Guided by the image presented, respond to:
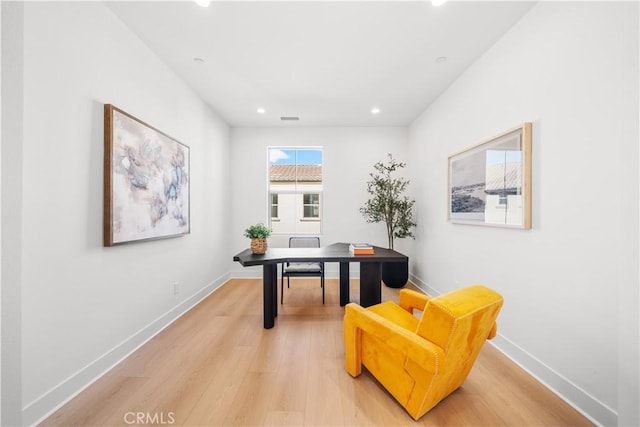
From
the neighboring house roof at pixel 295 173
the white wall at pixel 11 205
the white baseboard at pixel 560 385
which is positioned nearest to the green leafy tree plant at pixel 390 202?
the neighboring house roof at pixel 295 173

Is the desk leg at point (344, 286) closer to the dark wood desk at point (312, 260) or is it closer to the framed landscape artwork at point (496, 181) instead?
the dark wood desk at point (312, 260)

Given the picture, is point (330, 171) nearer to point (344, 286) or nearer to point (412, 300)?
point (344, 286)

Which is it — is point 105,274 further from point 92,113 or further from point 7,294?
point 92,113

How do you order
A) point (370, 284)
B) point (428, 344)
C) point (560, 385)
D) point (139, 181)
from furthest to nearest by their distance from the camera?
point (370, 284)
point (139, 181)
point (560, 385)
point (428, 344)

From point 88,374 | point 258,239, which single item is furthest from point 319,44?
point 88,374

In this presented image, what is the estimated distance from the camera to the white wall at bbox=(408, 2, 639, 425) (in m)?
1.25

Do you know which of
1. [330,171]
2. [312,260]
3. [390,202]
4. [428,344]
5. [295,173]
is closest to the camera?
[428,344]

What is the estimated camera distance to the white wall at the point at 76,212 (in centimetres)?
135

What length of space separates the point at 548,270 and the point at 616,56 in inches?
52.4

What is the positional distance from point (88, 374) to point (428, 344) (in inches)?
90.5

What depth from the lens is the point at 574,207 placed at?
149cm

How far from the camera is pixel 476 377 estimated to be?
1.75 metres

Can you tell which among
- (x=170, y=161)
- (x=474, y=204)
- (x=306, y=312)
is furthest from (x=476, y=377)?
(x=170, y=161)

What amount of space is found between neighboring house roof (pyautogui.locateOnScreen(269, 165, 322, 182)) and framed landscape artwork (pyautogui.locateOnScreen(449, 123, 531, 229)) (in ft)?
7.87
